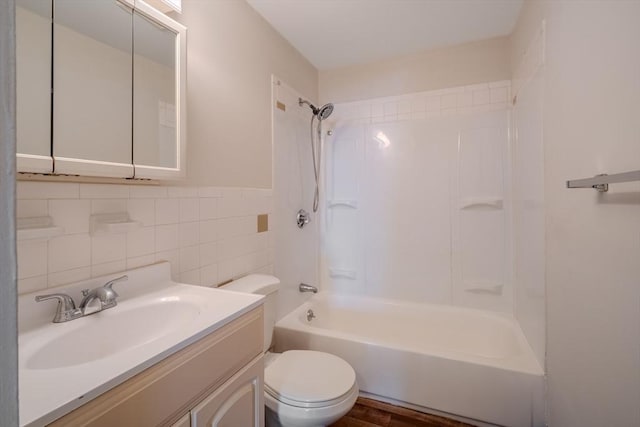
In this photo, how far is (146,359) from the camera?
645 millimetres

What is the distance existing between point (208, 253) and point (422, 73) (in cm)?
208

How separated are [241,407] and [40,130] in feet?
3.29

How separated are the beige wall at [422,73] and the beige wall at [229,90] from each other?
0.65 meters

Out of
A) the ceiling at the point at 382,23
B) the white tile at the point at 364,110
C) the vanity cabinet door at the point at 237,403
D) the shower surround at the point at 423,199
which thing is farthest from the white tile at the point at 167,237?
the white tile at the point at 364,110

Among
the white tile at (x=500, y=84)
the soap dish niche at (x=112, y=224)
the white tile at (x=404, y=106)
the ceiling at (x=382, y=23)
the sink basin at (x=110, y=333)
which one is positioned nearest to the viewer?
the sink basin at (x=110, y=333)

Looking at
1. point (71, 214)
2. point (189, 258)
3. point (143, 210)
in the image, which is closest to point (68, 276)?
point (71, 214)

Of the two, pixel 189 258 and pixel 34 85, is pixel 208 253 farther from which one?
pixel 34 85

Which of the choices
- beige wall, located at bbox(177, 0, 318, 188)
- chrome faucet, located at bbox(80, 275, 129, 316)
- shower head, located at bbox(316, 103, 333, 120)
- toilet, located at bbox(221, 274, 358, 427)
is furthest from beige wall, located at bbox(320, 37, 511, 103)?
chrome faucet, located at bbox(80, 275, 129, 316)

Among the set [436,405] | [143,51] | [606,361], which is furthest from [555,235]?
[143,51]

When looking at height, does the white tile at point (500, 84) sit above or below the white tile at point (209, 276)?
above

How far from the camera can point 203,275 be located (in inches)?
55.4

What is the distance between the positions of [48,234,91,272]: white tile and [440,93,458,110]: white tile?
7.65ft

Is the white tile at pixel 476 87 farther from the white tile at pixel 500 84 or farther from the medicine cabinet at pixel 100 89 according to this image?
the medicine cabinet at pixel 100 89

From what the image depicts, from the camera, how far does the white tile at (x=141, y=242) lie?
1087 mm
